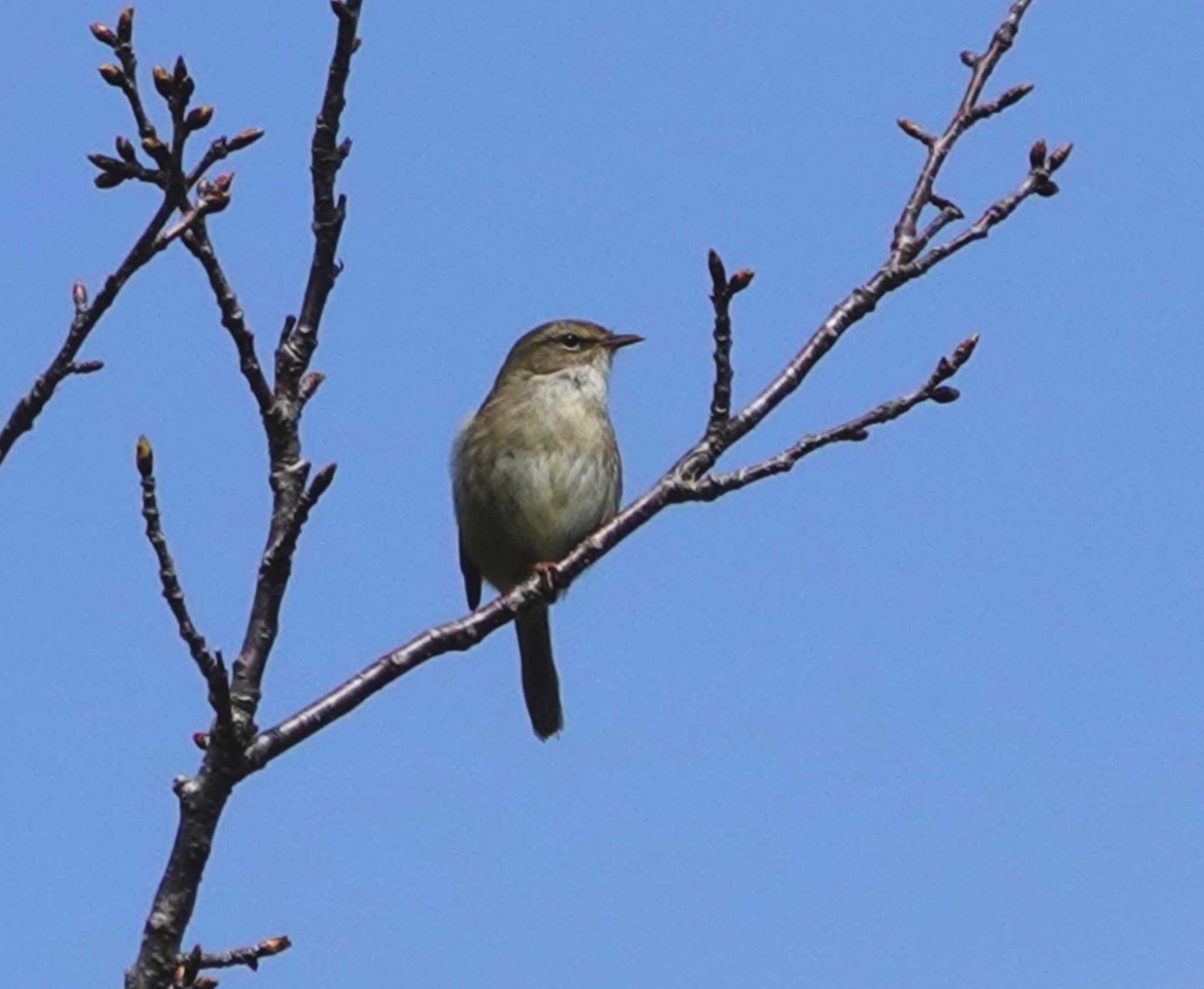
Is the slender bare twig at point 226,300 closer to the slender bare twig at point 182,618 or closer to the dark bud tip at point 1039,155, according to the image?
the slender bare twig at point 182,618

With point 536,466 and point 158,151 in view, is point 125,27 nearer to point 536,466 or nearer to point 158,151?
point 158,151

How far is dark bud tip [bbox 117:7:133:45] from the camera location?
4184 mm

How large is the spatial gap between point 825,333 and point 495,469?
5.18 m

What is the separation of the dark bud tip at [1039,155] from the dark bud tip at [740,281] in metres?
0.89

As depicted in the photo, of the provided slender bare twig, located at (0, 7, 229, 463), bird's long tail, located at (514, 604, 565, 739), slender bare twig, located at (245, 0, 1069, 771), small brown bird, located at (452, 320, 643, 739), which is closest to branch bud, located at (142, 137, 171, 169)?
slender bare twig, located at (0, 7, 229, 463)

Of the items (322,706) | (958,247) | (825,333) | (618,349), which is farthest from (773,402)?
(618,349)

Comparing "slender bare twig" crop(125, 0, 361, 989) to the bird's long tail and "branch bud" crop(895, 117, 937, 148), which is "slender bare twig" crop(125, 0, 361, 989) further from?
the bird's long tail

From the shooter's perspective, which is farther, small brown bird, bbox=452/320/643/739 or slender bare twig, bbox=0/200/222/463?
small brown bird, bbox=452/320/643/739

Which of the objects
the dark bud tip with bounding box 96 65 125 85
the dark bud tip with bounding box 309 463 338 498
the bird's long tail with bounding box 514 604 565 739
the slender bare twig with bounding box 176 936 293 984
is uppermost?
the bird's long tail with bounding box 514 604 565 739

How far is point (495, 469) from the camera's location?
10.1 m

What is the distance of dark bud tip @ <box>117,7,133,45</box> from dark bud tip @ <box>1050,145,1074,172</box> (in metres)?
2.37

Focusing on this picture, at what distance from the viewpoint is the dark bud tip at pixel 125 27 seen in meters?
4.18

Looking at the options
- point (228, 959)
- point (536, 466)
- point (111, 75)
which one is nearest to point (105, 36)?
point (111, 75)

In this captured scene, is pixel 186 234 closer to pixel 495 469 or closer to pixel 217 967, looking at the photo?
→ pixel 217 967
